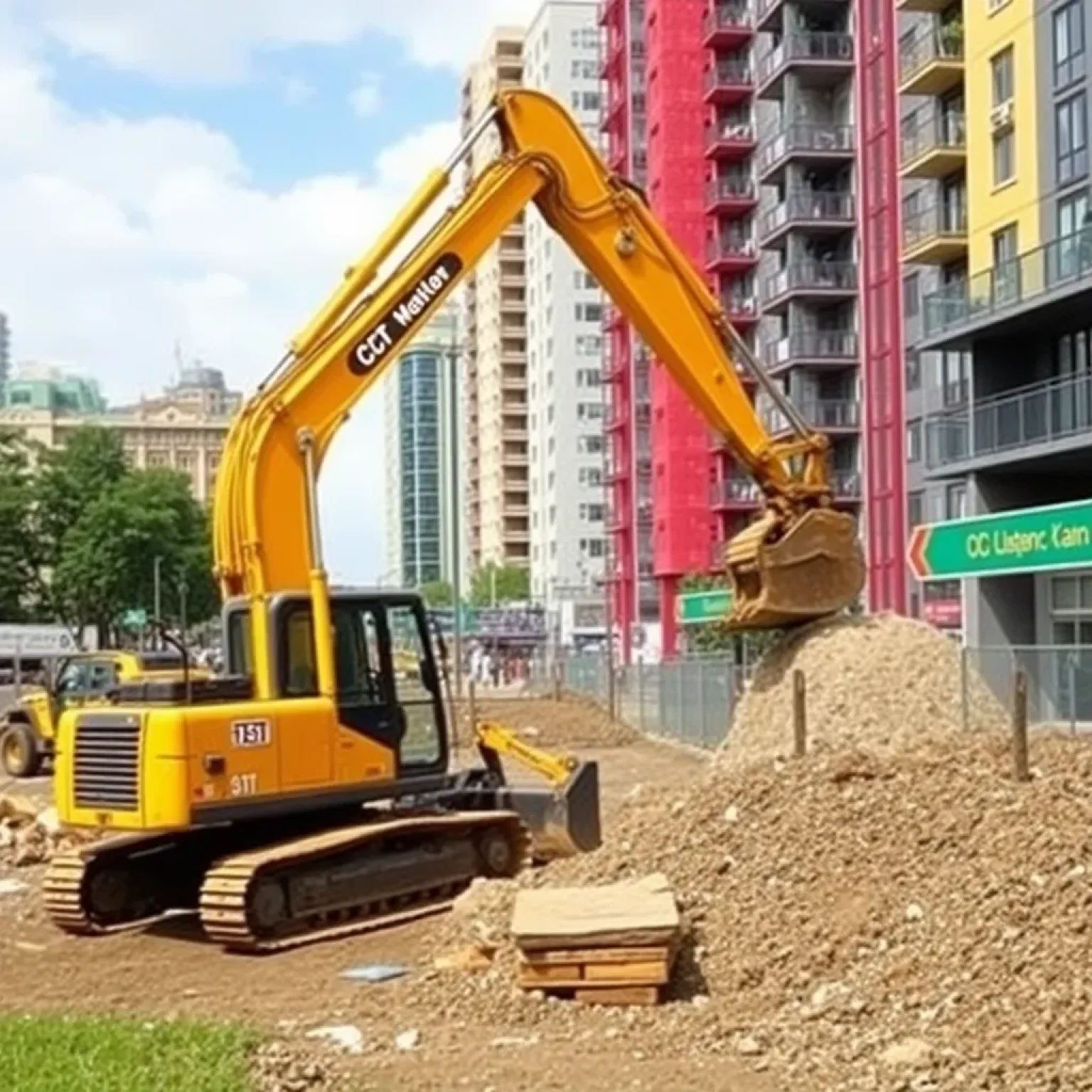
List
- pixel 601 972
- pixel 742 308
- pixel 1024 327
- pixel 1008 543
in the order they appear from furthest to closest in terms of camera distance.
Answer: pixel 742 308 < pixel 1024 327 < pixel 1008 543 < pixel 601 972

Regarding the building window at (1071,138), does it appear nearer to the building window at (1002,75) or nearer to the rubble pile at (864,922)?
the building window at (1002,75)

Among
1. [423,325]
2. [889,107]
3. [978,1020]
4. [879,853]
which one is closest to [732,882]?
[879,853]

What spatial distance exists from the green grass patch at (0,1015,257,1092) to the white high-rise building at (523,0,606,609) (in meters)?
121

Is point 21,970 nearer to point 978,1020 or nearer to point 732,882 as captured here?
point 732,882

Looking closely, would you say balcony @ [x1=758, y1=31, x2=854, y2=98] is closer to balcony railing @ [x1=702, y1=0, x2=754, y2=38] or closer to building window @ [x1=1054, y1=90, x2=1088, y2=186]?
balcony railing @ [x1=702, y1=0, x2=754, y2=38]

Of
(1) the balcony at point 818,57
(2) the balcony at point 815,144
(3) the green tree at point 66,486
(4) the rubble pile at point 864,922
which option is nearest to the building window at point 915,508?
(2) the balcony at point 815,144

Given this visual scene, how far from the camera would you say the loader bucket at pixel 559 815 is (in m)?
17.2

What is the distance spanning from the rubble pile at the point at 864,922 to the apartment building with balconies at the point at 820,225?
59558 mm

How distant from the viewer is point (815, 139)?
242 feet

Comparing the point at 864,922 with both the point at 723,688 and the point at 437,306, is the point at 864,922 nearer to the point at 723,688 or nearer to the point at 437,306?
the point at 437,306

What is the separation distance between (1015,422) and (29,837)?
26530 millimetres

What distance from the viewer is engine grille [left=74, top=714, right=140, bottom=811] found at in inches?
566

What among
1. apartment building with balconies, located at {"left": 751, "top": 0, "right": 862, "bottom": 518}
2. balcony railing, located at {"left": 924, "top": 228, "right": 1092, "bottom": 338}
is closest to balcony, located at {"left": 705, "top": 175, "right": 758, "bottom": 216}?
apartment building with balconies, located at {"left": 751, "top": 0, "right": 862, "bottom": 518}

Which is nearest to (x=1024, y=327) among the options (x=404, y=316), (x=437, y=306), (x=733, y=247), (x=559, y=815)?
(x=437, y=306)
